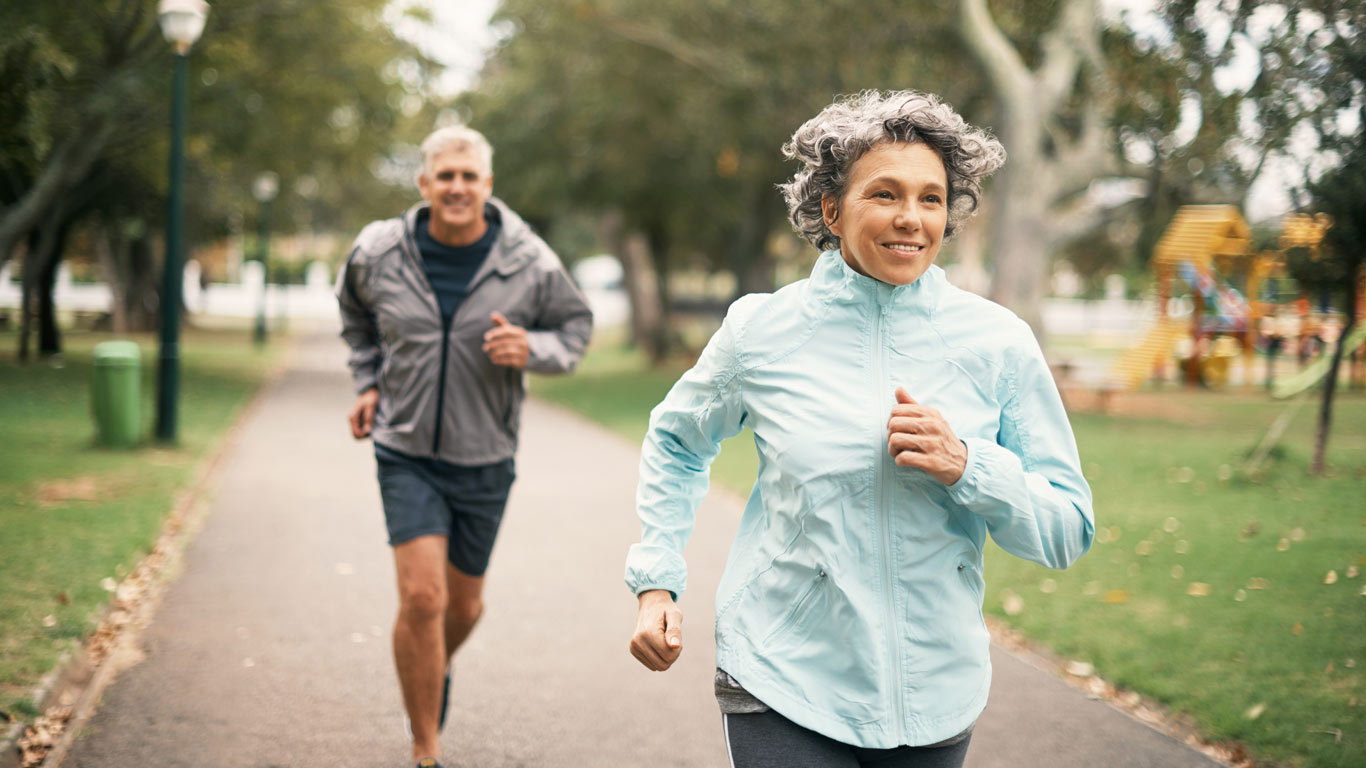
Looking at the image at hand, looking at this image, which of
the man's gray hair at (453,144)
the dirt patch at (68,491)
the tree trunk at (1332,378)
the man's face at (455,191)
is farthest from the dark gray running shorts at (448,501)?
Answer: the tree trunk at (1332,378)

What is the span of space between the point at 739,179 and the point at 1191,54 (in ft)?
40.2

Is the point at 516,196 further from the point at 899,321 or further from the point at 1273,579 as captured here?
the point at 899,321

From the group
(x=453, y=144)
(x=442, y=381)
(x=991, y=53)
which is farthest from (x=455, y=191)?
(x=991, y=53)

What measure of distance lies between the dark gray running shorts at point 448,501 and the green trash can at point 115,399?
9083 mm

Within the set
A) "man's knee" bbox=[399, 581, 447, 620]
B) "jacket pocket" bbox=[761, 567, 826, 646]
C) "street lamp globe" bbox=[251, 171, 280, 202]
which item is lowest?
"man's knee" bbox=[399, 581, 447, 620]

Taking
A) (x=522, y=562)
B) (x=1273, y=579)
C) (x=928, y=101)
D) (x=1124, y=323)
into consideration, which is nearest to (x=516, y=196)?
(x=522, y=562)

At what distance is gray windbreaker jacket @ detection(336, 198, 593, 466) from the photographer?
166 inches

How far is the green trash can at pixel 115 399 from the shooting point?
12.3 meters

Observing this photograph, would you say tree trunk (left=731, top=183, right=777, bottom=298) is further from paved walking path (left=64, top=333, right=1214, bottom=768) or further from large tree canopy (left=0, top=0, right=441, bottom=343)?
paved walking path (left=64, top=333, right=1214, bottom=768)

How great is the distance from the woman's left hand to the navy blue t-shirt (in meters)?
2.47

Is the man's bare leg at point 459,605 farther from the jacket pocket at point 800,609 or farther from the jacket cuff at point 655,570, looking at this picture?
the jacket pocket at point 800,609

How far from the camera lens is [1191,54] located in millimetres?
12820

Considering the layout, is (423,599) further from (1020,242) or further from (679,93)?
(679,93)

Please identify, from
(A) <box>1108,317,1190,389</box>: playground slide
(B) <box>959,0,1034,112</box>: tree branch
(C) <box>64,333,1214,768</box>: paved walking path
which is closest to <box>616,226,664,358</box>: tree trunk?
(A) <box>1108,317,1190,389</box>: playground slide
